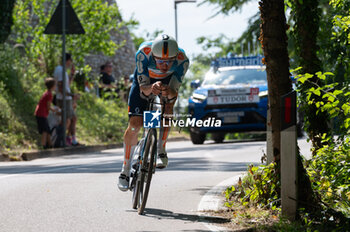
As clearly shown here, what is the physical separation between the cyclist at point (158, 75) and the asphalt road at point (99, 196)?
740mm

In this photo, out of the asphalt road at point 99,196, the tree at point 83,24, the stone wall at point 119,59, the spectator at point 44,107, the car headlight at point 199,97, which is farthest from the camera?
the stone wall at point 119,59

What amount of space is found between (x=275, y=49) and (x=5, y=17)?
51.0 ft

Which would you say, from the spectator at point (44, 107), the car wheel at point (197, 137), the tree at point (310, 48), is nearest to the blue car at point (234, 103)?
the car wheel at point (197, 137)

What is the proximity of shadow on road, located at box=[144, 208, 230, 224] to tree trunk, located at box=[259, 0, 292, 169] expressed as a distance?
988 mm

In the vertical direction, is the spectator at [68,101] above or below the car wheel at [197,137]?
above

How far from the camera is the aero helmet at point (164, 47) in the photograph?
7191 mm

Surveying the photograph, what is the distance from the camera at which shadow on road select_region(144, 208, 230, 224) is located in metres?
6.91

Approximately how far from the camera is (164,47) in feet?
23.6

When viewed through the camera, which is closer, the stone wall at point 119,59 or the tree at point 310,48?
the tree at point 310,48

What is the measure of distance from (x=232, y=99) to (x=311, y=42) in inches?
329

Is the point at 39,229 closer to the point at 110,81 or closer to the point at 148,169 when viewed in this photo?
the point at 148,169

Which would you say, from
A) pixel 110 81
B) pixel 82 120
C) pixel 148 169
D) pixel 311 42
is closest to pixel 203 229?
pixel 148 169

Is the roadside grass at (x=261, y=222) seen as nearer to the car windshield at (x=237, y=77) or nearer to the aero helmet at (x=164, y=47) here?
the aero helmet at (x=164, y=47)

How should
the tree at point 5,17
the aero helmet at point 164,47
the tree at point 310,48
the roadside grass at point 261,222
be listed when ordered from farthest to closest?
1. the tree at point 5,17
2. the tree at point 310,48
3. the aero helmet at point 164,47
4. the roadside grass at point 261,222
